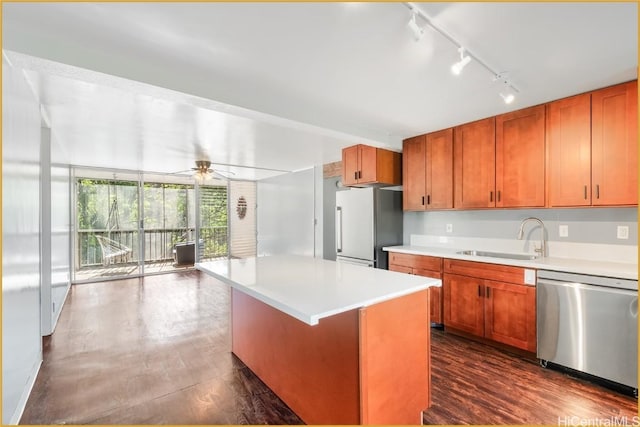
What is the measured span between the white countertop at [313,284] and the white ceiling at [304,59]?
1.34 m

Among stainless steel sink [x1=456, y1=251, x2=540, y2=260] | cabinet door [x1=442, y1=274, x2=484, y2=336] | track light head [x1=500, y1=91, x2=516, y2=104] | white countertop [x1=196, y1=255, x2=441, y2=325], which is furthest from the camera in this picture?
stainless steel sink [x1=456, y1=251, x2=540, y2=260]

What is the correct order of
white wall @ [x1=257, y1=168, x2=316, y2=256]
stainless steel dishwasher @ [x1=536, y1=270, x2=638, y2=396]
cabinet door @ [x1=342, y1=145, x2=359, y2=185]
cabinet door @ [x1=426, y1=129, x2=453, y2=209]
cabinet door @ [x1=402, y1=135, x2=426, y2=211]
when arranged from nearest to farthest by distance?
1. stainless steel dishwasher @ [x1=536, y1=270, x2=638, y2=396]
2. cabinet door @ [x1=426, y1=129, x2=453, y2=209]
3. cabinet door @ [x1=402, y1=135, x2=426, y2=211]
4. cabinet door @ [x1=342, y1=145, x2=359, y2=185]
5. white wall @ [x1=257, y1=168, x2=316, y2=256]

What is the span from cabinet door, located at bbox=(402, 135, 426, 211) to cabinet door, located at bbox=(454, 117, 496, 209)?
42cm

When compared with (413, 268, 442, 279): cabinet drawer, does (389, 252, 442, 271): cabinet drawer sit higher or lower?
higher

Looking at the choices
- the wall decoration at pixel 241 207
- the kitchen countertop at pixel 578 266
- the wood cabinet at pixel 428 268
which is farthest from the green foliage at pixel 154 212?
the kitchen countertop at pixel 578 266

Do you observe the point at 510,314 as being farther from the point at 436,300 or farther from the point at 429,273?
the point at 429,273

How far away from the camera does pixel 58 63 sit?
168 cm

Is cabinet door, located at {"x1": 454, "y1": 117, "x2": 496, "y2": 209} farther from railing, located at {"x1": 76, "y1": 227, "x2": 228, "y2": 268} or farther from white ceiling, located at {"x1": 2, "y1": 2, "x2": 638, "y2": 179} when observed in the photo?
railing, located at {"x1": 76, "y1": 227, "x2": 228, "y2": 268}

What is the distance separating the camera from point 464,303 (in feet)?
9.49

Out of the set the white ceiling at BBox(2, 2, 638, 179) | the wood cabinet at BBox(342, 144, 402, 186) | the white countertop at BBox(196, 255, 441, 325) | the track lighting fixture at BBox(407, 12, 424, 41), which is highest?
the white ceiling at BBox(2, 2, 638, 179)

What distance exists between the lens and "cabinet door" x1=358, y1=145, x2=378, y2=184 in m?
3.69

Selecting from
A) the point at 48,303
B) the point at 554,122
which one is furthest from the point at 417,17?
the point at 48,303

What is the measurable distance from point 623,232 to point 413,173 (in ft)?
6.48

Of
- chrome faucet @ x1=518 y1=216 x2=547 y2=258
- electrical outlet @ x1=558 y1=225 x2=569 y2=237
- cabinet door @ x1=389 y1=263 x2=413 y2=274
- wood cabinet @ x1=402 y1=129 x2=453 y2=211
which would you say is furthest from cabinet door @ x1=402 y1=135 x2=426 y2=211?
electrical outlet @ x1=558 y1=225 x2=569 y2=237
